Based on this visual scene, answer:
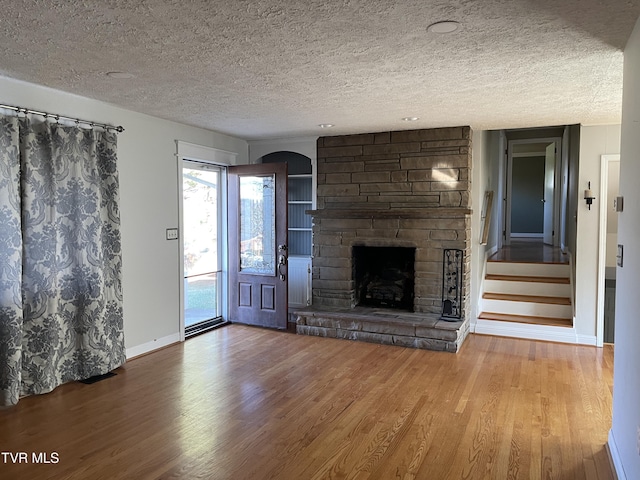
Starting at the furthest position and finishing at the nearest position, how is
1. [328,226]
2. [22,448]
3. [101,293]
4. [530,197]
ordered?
[530,197], [328,226], [101,293], [22,448]

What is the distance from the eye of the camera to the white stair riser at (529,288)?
568cm

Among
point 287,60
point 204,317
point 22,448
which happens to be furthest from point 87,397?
point 287,60

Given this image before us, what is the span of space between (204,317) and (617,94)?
4.86 metres

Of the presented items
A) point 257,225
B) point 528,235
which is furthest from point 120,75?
point 528,235

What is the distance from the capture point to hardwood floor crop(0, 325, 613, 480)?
2.55 meters

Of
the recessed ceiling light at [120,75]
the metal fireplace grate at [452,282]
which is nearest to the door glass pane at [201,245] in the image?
the recessed ceiling light at [120,75]

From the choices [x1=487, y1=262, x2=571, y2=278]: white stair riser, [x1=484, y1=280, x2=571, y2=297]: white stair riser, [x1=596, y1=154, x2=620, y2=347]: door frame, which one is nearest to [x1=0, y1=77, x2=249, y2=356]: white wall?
[x1=484, y1=280, x2=571, y2=297]: white stair riser

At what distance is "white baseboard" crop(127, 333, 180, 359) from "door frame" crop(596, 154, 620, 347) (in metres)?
4.44

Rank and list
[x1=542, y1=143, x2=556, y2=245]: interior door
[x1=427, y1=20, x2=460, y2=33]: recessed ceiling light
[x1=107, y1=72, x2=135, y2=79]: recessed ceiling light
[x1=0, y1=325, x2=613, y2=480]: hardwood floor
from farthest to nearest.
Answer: [x1=542, y1=143, x2=556, y2=245]: interior door < [x1=107, y1=72, x2=135, y2=79]: recessed ceiling light < [x1=0, y1=325, x2=613, y2=480]: hardwood floor < [x1=427, y1=20, x2=460, y2=33]: recessed ceiling light

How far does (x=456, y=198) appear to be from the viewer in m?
5.15

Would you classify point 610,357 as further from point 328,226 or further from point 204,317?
point 204,317

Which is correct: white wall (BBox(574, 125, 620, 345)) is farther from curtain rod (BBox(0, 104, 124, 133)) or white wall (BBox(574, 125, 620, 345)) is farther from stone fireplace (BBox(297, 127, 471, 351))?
curtain rod (BBox(0, 104, 124, 133))

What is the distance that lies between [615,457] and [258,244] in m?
4.12

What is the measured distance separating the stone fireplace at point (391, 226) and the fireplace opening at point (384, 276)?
0.04 feet
